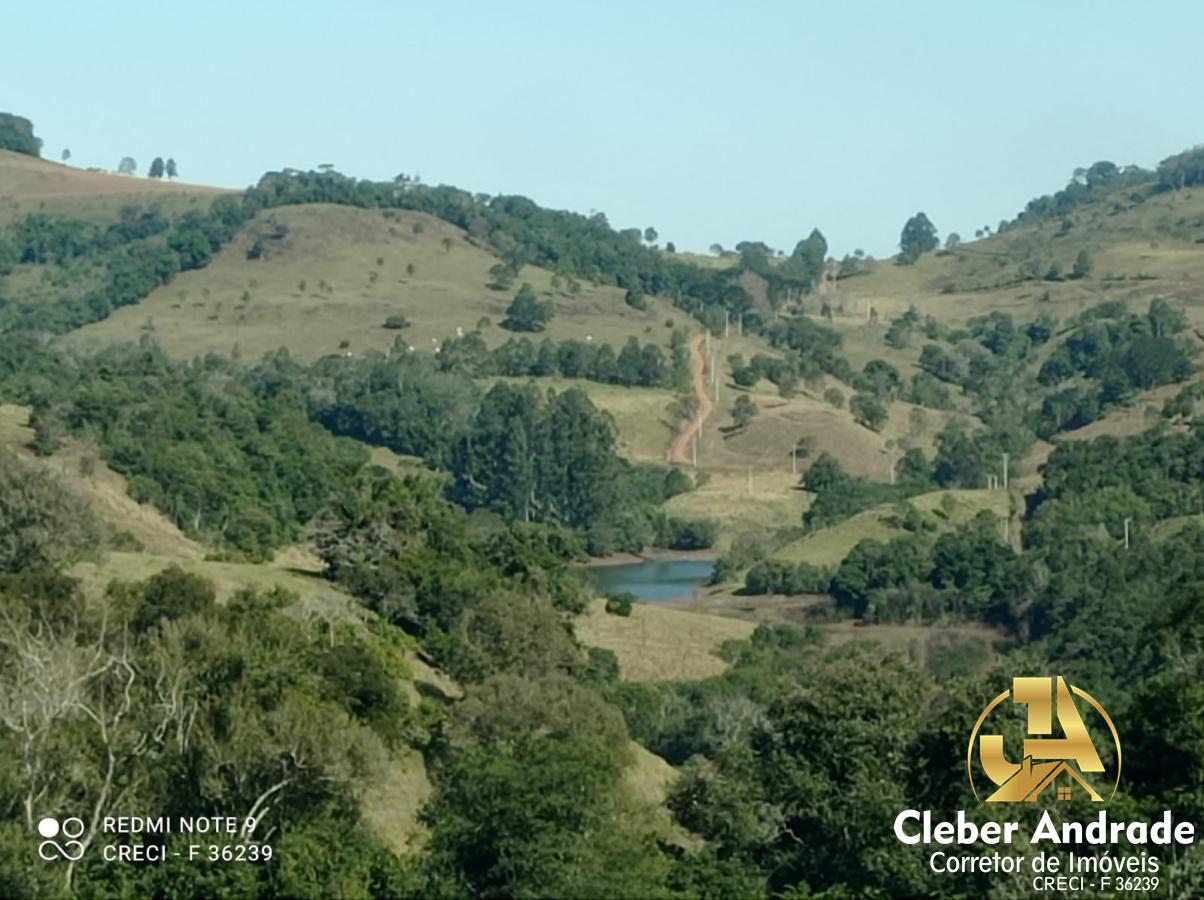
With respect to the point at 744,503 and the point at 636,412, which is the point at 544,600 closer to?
the point at 744,503

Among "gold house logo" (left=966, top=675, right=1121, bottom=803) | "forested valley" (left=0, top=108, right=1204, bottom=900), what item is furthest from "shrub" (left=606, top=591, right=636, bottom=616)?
"gold house logo" (left=966, top=675, right=1121, bottom=803)

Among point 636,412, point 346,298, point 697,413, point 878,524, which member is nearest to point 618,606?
point 878,524

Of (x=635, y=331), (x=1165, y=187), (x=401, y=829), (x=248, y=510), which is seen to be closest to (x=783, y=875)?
(x=401, y=829)

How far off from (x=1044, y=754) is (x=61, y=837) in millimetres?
11218

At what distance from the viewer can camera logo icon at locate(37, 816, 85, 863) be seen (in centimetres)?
2709

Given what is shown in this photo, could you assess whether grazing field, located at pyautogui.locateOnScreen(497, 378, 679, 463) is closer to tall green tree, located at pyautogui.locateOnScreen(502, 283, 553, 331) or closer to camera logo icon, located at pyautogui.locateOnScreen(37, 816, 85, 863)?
tall green tree, located at pyautogui.locateOnScreen(502, 283, 553, 331)

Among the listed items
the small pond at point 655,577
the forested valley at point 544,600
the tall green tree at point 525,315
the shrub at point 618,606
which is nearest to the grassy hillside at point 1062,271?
the forested valley at point 544,600

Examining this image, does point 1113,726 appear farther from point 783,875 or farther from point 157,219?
point 157,219

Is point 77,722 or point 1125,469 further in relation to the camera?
point 1125,469

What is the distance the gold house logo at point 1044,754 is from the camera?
2833 centimetres

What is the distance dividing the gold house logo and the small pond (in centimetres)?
5920

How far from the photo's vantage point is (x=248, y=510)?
262 feet

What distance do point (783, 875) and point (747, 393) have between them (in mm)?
101494

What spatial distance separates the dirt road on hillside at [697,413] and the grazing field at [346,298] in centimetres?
374
